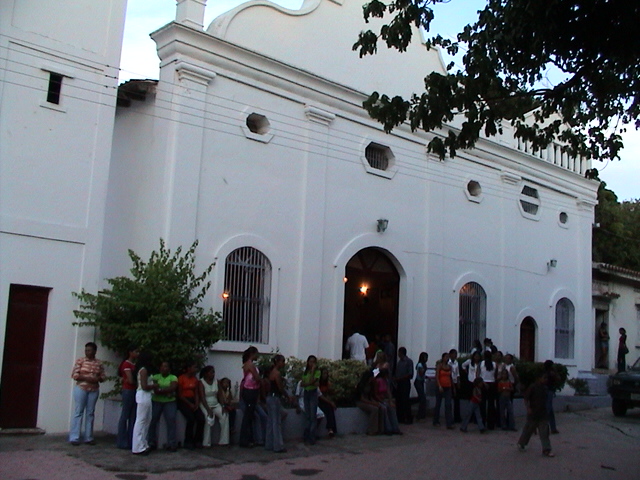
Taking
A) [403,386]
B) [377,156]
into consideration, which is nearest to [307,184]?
[377,156]

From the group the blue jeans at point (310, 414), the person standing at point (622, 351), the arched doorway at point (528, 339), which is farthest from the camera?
the person standing at point (622, 351)

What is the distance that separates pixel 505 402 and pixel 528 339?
6.33 metres

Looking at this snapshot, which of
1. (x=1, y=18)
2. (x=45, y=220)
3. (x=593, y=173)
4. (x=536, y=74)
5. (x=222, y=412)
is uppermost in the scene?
(x=1, y=18)

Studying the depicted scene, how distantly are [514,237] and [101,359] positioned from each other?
12167 mm

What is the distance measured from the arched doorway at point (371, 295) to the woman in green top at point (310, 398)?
4496 mm

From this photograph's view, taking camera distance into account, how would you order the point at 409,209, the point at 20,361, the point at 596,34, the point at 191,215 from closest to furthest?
1. the point at 596,34
2. the point at 20,361
3. the point at 191,215
4. the point at 409,209

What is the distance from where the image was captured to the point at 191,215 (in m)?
13.8

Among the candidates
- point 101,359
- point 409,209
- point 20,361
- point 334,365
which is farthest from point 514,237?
point 20,361

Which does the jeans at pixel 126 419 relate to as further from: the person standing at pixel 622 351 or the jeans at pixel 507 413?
the person standing at pixel 622 351

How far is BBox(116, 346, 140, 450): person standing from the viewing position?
11109mm

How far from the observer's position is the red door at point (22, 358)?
37.7 feet

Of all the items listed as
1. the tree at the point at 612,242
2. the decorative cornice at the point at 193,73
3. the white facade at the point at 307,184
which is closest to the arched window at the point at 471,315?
the white facade at the point at 307,184

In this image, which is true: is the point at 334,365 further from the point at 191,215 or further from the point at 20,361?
the point at 20,361

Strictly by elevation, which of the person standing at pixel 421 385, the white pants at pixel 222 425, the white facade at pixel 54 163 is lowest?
the white pants at pixel 222 425
